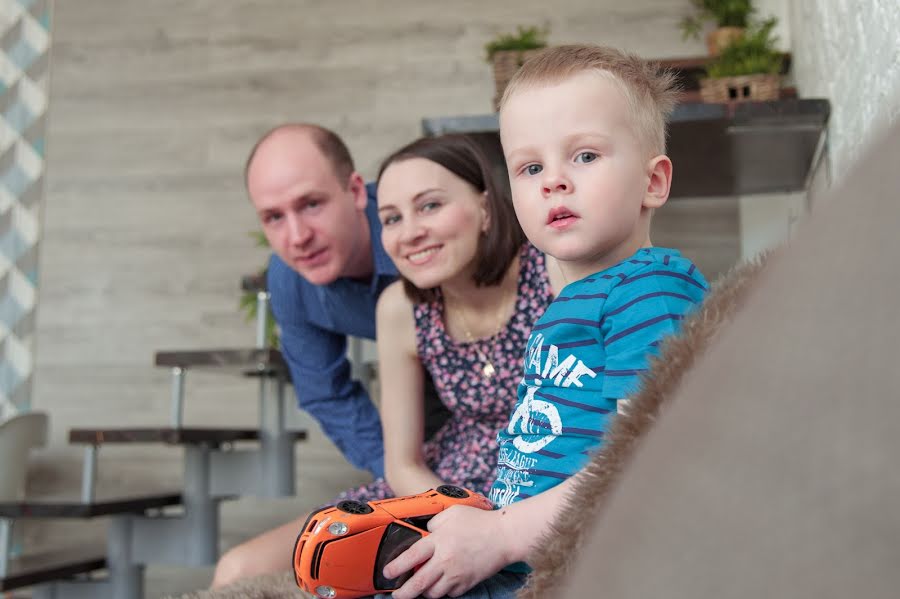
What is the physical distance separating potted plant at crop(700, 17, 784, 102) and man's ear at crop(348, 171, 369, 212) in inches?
40.5

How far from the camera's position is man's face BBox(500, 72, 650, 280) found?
2.78 feet

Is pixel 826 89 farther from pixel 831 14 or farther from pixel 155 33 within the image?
pixel 155 33

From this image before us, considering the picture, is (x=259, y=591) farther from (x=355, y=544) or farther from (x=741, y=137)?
(x=741, y=137)

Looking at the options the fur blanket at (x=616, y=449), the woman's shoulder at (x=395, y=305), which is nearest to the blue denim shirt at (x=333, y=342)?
the woman's shoulder at (x=395, y=305)

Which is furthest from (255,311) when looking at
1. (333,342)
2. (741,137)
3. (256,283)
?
(741,137)

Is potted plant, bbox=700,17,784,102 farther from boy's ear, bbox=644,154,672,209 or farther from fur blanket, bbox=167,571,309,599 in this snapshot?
fur blanket, bbox=167,571,309,599

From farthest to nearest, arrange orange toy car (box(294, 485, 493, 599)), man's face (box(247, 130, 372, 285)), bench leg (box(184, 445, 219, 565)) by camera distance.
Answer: bench leg (box(184, 445, 219, 565)) < man's face (box(247, 130, 372, 285)) < orange toy car (box(294, 485, 493, 599))

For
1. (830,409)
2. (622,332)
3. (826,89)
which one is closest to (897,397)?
(830,409)

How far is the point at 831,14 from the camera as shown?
181 cm

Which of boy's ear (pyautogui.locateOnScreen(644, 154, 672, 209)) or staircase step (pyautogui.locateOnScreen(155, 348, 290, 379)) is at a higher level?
→ boy's ear (pyautogui.locateOnScreen(644, 154, 672, 209))

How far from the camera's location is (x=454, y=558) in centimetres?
76

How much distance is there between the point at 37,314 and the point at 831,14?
10.9ft

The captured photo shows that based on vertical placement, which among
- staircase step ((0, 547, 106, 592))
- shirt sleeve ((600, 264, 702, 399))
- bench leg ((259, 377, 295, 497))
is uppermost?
shirt sleeve ((600, 264, 702, 399))

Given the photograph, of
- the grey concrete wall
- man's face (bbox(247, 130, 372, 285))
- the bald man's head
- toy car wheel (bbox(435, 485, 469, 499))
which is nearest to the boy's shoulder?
toy car wheel (bbox(435, 485, 469, 499))
